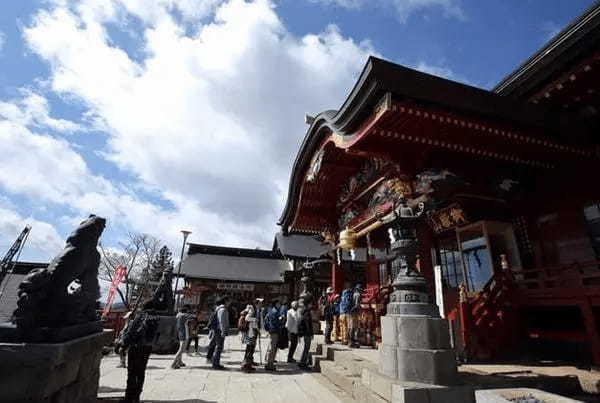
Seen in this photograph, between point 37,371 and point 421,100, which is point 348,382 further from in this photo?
point 421,100

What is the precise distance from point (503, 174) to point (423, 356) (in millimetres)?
5205

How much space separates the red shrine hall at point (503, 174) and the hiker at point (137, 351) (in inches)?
199

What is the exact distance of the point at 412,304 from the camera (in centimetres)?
436

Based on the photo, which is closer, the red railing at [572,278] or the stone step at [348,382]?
the stone step at [348,382]

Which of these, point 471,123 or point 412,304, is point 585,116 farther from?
point 412,304

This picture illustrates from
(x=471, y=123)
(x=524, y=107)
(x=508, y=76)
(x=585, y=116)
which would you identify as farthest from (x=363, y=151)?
(x=585, y=116)

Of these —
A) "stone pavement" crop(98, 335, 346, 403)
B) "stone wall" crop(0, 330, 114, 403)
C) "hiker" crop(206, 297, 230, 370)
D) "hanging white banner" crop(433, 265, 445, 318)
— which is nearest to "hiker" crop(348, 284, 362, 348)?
"stone pavement" crop(98, 335, 346, 403)

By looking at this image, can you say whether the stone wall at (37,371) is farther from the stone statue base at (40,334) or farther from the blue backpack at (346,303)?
the blue backpack at (346,303)

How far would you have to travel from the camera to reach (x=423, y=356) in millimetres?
3906

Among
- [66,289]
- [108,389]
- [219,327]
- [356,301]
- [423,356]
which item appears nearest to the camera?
[66,289]

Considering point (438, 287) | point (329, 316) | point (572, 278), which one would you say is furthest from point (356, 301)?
point (572, 278)

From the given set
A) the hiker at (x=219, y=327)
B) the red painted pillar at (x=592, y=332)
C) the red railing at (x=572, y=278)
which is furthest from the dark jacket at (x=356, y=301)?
the red painted pillar at (x=592, y=332)

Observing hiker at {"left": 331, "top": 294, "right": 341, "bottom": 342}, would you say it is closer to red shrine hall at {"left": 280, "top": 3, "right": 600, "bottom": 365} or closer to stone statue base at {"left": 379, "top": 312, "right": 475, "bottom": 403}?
red shrine hall at {"left": 280, "top": 3, "right": 600, "bottom": 365}

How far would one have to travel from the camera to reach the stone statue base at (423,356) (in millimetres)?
3730
